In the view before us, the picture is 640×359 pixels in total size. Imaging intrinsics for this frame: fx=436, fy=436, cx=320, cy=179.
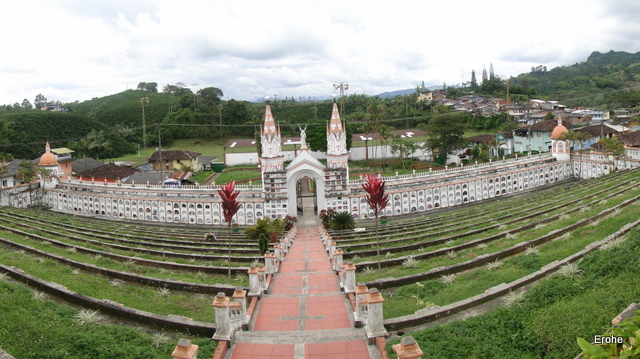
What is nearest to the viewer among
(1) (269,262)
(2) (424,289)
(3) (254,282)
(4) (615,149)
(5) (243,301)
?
(5) (243,301)

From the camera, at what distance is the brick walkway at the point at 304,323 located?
8.75 metres

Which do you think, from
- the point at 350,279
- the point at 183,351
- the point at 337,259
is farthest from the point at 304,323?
the point at 337,259

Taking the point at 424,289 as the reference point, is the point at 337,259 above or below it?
above

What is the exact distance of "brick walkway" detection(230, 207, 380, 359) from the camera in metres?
8.75

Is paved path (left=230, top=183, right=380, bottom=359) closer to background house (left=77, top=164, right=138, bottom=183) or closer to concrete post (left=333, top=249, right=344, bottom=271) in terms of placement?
concrete post (left=333, top=249, right=344, bottom=271)

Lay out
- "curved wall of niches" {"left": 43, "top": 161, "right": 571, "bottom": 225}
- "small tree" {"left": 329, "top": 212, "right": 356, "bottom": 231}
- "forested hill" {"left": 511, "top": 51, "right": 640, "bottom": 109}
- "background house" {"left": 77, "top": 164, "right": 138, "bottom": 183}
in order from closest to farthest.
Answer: "small tree" {"left": 329, "top": 212, "right": 356, "bottom": 231}
"curved wall of niches" {"left": 43, "top": 161, "right": 571, "bottom": 225}
"background house" {"left": 77, "top": 164, "right": 138, "bottom": 183}
"forested hill" {"left": 511, "top": 51, "right": 640, "bottom": 109}

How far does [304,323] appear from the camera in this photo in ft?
34.0

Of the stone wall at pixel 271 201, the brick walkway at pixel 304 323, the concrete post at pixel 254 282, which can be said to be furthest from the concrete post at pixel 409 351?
the stone wall at pixel 271 201

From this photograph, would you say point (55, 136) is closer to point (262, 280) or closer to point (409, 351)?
point (262, 280)

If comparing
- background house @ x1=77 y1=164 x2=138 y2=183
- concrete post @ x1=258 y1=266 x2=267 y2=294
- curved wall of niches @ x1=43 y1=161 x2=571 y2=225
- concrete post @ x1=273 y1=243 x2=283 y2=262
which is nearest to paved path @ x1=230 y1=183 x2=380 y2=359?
concrete post @ x1=258 y1=266 x2=267 y2=294

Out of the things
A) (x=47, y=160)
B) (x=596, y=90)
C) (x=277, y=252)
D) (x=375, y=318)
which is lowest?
(x=277, y=252)

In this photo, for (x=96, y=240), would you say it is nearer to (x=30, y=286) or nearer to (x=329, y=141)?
(x=30, y=286)

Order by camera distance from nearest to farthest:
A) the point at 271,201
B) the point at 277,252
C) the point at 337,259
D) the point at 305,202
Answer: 1. the point at 337,259
2. the point at 277,252
3. the point at 271,201
4. the point at 305,202

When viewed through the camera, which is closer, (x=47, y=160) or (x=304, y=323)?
(x=304, y=323)
